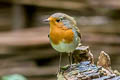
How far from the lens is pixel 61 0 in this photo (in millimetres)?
6383

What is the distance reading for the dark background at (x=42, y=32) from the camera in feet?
20.2

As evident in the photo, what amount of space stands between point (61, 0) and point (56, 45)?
369cm

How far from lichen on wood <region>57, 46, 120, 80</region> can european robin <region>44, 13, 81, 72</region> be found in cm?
8

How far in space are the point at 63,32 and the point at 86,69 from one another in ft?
1.34

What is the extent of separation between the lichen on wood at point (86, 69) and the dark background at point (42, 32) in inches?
135

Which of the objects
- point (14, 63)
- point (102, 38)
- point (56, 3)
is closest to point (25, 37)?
point (14, 63)

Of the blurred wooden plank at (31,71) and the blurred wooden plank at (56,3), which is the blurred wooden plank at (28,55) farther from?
the blurred wooden plank at (56,3)

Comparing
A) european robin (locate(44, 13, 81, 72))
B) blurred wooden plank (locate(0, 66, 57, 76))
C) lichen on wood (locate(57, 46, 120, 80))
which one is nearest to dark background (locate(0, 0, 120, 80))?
blurred wooden plank (locate(0, 66, 57, 76))

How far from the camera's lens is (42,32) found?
618 centimetres

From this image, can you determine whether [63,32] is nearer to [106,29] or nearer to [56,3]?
[56,3]

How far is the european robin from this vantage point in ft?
8.71

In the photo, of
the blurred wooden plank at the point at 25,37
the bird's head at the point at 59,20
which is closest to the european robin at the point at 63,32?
the bird's head at the point at 59,20

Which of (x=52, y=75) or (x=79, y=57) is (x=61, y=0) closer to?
(x=52, y=75)

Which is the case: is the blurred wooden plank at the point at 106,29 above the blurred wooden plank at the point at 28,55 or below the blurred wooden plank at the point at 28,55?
above
